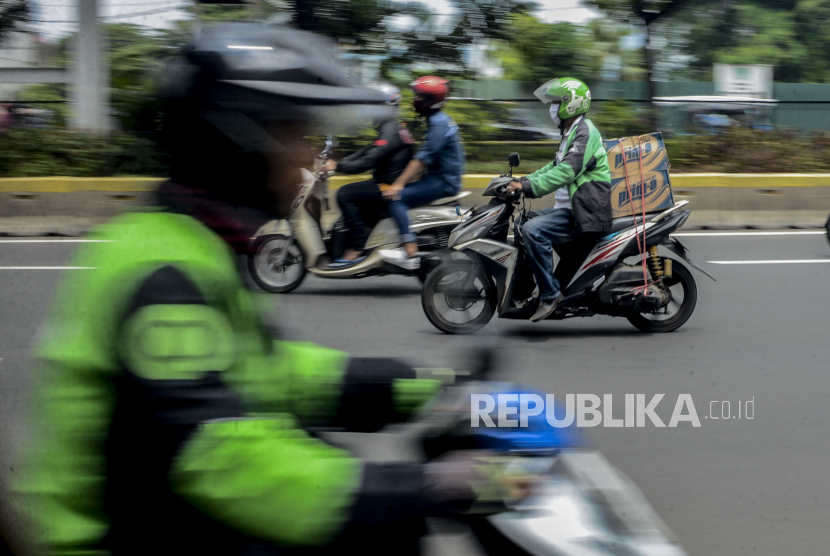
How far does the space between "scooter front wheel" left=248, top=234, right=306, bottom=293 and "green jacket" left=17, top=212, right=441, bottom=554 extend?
20.8 ft

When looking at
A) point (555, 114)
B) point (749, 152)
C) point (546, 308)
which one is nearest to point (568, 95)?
point (555, 114)

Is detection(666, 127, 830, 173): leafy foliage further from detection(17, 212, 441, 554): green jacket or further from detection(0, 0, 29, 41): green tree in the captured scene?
detection(0, 0, 29, 41): green tree

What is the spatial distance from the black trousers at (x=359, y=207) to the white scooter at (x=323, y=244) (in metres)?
0.06

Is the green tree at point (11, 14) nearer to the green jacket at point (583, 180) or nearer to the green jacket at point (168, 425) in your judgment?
the green jacket at point (583, 180)

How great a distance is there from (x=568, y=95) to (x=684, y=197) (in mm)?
5269

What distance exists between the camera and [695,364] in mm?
5863

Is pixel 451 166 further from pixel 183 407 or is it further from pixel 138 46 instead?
pixel 138 46

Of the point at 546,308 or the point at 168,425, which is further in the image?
the point at 546,308

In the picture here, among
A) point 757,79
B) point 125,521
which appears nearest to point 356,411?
point 125,521

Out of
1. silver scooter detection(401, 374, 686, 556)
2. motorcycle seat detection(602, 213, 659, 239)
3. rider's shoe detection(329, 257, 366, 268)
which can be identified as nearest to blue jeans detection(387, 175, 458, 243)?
rider's shoe detection(329, 257, 366, 268)

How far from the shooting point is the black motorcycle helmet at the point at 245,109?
1830 mm

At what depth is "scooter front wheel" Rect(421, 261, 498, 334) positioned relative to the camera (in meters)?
6.62

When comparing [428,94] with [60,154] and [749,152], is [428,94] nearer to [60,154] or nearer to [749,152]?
[60,154]

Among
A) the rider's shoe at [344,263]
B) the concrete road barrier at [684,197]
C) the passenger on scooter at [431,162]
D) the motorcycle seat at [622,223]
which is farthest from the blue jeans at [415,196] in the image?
the concrete road barrier at [684,197]
